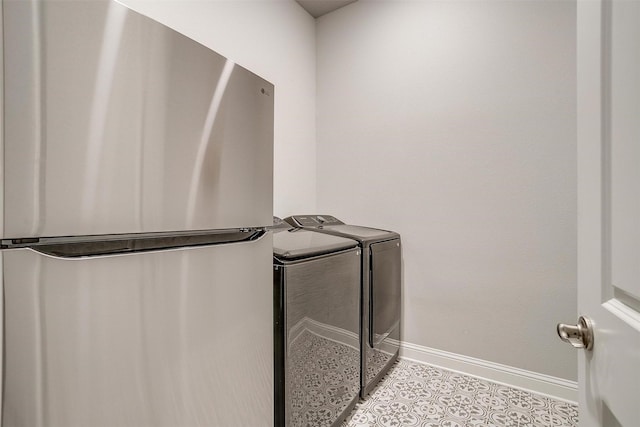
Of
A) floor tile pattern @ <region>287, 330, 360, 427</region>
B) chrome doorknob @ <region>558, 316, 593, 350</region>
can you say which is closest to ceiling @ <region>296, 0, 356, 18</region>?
floor tile pattern @ <region>287, 330, 360, 427</region>

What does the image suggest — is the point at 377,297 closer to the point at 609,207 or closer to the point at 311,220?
the point at 311,220

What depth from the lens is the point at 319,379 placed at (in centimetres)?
140

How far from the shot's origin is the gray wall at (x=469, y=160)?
1853mm

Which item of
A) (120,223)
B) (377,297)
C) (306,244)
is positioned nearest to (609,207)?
(120,223)

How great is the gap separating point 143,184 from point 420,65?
2230 mm

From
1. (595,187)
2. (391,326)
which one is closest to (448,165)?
(391,326)

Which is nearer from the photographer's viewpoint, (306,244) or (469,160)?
(306,244)

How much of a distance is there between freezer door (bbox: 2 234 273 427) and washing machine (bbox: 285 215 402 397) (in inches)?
35.7

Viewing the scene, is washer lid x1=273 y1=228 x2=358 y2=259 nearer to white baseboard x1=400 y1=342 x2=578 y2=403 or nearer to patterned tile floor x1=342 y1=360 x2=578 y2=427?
patterned tile floor x1=342 y1=360 x2=578 y2=427

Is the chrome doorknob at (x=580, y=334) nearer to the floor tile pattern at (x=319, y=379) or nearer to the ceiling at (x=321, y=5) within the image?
the floor tile pattern at (x=319, y=379)

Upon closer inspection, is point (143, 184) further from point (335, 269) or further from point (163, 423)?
point (335, 269)

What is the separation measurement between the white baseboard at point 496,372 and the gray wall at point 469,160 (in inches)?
2.3

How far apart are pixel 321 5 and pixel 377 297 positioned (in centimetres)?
247

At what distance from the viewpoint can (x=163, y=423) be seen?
0.75 metres
